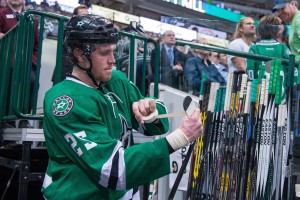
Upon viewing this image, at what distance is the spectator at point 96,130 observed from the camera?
2463 mm

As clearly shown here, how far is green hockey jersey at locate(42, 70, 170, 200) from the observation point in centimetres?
245

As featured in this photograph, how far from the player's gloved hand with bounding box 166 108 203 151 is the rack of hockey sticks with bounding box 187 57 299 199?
2.52ft

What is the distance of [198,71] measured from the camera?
275 inches

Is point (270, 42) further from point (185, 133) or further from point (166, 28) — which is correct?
point (166, 28)

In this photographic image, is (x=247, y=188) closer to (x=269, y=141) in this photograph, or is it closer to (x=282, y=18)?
(x=269, y=141)

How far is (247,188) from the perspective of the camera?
3.59m

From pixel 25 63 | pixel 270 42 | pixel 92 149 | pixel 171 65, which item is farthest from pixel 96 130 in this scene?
pixel 171 65

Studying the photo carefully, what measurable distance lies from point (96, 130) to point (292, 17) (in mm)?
3884

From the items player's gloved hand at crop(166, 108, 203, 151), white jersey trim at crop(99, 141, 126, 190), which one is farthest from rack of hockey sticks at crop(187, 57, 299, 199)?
white jersey trim at crop(99, 141, 126, 190)

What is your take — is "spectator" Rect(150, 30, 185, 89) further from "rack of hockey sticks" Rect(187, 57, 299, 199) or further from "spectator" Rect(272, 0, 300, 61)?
"rack of hockey sticks" Rect(187, 57, 299, 199)

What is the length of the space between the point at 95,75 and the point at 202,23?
1300cm

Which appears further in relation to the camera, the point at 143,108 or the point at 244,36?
the point at 244,36

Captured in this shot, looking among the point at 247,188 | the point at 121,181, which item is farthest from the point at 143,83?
the point at 121,181

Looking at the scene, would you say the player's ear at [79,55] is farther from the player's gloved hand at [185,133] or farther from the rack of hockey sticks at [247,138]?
the rack of hockey sticks at [247,138]
